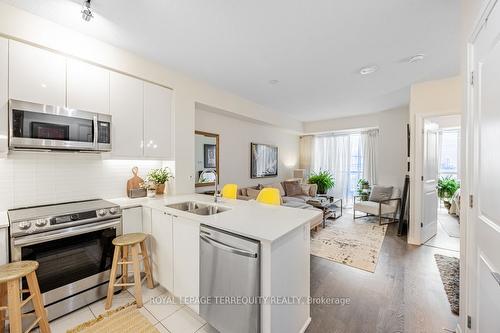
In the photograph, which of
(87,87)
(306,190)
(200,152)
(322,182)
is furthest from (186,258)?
(322,182)

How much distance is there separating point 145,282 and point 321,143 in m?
6.02

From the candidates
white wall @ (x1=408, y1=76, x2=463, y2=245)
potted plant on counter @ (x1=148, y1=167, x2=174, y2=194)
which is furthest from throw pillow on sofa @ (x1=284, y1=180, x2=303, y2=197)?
potted plant on counter @ (x1=148, y1=167, x2=174, y2=194)

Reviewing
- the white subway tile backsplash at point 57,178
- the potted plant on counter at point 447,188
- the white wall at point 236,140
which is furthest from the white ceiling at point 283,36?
the potted plant on counter at point 447,188

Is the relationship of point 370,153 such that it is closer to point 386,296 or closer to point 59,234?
point 386,296

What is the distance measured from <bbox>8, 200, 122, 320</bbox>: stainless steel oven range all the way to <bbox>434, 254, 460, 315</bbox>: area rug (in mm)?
3424

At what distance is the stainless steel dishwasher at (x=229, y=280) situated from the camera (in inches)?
53.0

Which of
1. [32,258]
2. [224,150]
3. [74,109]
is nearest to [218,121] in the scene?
[224,150]

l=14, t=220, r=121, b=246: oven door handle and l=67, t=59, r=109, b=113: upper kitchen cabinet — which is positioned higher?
l=67, t=59, r=109, b=113: upper kitchen cabinet

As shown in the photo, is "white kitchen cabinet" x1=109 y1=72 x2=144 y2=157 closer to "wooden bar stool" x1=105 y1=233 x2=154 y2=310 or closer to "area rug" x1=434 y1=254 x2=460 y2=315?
"wooden bar stool" x1=105 y1=233 x2=154 y2=310

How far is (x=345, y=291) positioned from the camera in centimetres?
224

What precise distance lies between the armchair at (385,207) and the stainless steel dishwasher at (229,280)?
164 inches

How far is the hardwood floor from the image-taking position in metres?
1.78

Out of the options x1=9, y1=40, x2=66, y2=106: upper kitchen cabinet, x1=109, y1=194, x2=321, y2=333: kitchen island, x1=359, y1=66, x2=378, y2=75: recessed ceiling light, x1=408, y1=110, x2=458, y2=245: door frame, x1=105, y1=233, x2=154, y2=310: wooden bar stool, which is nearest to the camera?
x1=109, y1=194, x2=321, y2=333: kitchen island

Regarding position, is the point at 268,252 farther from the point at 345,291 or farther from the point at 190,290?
the point at 345,291
